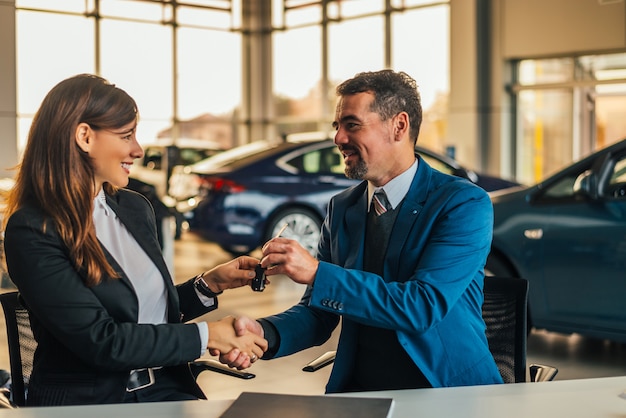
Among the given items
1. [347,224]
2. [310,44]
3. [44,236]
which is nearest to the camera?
[44,236]

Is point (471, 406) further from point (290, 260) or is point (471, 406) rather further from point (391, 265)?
point (391, 265)

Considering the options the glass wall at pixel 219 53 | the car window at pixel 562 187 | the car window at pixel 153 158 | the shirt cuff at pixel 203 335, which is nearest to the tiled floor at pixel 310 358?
the car window at pixel 562 187

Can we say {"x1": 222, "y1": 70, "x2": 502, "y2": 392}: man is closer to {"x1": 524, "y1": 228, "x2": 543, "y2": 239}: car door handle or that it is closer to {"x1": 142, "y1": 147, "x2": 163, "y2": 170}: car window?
{"x1": 524, "y1": 228, "x2": 543, "y2": 239}: car door handle

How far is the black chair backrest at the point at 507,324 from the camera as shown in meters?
2.97

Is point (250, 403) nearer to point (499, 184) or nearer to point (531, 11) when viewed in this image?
point (499, 184)

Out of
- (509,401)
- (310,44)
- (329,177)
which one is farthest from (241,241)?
(310,44)

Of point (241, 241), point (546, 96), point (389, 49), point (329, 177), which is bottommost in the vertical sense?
point (241, 241)

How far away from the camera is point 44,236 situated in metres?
2.34

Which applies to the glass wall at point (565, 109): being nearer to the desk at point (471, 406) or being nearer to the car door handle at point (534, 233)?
the car door handle at point (534, 233)

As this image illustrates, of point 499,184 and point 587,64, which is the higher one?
point 587,64

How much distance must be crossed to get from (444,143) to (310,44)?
503 centimetres

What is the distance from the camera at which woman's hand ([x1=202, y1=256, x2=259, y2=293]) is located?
283 cm

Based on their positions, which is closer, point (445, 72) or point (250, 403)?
point (250, 403)

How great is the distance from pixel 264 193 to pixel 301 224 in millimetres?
537
